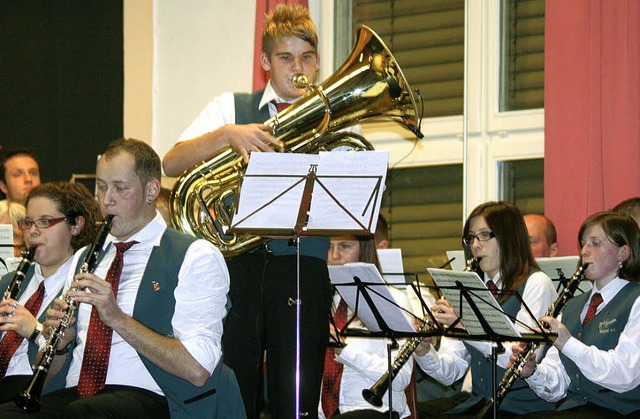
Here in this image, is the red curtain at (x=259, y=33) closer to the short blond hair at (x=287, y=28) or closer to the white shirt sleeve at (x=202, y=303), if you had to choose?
the short blond hair at (x=287, y=28)

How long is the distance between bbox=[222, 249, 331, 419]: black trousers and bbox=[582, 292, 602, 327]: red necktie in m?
1.25

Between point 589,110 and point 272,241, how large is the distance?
8.02 ft

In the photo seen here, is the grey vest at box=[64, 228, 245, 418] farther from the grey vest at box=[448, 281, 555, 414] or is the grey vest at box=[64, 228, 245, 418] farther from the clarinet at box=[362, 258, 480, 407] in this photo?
the grey vest at box=[448, 281, 555, 414]

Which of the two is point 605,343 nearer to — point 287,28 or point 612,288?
point 612,288

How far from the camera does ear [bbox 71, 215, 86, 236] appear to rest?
4.41 m

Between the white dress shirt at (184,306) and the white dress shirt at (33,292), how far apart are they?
0.62m

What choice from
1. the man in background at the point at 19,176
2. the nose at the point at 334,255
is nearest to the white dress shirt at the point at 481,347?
the nose at the point at 334,255

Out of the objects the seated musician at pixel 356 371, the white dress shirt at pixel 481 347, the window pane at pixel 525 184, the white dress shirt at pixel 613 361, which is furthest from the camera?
the window pane at pixel 525 184

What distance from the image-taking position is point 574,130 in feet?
18.7

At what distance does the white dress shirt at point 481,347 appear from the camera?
4.52 metres

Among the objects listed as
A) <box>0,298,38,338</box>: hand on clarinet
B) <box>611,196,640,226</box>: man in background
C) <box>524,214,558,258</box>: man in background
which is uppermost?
<box>611,196,640,226</box>: man in background

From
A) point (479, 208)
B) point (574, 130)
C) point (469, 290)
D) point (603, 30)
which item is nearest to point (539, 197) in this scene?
point (574, 130)

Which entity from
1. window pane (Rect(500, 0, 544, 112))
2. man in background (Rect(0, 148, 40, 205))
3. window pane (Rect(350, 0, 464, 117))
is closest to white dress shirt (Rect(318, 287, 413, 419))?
window pane (Rect(500, 0, 544, 112))

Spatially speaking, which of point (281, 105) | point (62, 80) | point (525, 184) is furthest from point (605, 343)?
point (62, 80)
